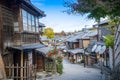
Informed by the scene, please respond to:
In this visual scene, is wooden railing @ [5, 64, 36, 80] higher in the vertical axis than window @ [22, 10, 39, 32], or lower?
lower

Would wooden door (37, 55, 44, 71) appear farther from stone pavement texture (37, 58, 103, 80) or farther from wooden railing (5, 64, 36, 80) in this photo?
wooden railing (5, 64, 36, 80)

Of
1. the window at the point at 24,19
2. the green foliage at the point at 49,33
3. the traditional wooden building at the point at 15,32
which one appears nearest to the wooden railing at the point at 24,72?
the traditional wooden building at the point at 15,32

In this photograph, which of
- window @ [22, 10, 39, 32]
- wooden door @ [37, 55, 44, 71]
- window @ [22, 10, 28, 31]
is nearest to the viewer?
window @ [22, 10, 28, 31]

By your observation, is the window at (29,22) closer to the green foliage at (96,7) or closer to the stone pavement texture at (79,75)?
the stone pavement texture at (79,75)

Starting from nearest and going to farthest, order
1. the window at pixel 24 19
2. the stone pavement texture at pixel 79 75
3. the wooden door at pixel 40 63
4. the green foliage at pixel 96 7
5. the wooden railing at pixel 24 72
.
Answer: the green foliage at pixel 96 7, the wooden railing at pixel 24 72, the window at pixel 24 19, the stone pavement texture at pixel 79 75, the wooden door at pixel 40 63

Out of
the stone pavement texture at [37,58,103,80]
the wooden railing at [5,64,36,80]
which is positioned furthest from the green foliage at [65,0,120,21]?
the stone pavement texture at [37,58,103,80]

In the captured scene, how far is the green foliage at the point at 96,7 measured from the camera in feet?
31.6

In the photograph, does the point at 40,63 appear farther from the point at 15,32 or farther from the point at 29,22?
the point at 15,32

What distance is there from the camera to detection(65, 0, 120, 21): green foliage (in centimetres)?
962

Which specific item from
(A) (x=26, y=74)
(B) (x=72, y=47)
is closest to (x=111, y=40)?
(A) (x=26, y=74)

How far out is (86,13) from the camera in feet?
36.0

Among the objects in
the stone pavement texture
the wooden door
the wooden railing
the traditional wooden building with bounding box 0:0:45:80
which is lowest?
the stone pavement texture

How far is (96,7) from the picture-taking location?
9805 mm

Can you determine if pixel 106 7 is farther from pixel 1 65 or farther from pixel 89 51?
pixel 89 51
